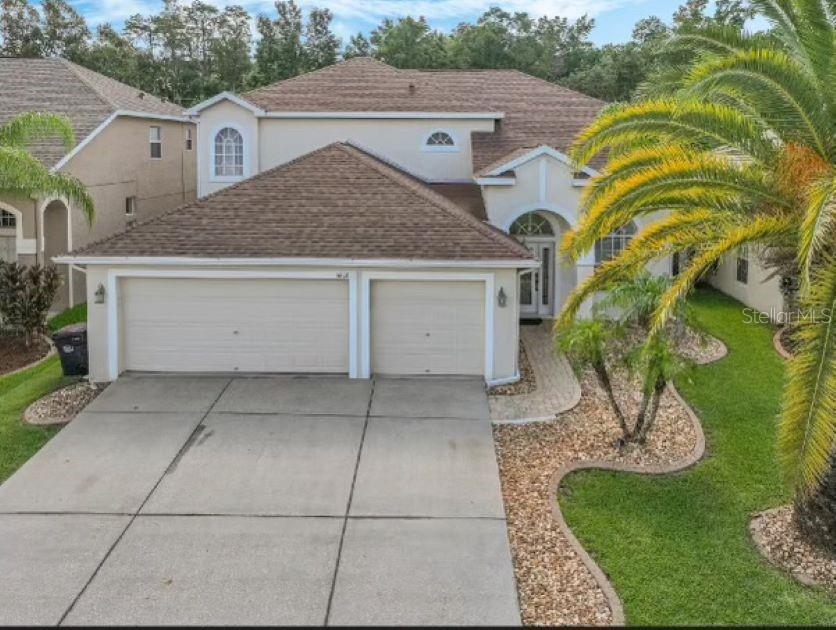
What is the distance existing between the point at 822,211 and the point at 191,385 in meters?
11.3

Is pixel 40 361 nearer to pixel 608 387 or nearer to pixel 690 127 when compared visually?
pixel 608 387

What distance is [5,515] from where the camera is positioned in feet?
33.1

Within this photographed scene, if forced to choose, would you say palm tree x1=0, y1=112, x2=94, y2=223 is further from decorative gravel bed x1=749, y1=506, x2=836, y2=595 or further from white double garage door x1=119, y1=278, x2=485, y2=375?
decorative gravel bed x1=749, y1=506, x2=836, y2=595

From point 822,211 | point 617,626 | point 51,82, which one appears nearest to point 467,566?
point 617,626

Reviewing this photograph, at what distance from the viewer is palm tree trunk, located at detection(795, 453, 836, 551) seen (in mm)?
9125

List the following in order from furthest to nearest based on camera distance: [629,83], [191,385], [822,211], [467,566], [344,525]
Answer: [629,83] < [191,385] < [344,525] < [467,566] < [822,211]

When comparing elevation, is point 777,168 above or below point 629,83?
below

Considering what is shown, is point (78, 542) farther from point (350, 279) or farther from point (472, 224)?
point (472, 224)

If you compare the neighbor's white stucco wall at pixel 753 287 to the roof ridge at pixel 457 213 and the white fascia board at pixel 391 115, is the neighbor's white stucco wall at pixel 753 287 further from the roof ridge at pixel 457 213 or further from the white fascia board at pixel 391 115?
the white fascia board at pixel 391 115

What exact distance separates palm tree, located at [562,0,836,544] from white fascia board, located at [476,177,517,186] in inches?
343

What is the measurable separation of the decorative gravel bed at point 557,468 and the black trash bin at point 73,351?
8348 millimetres

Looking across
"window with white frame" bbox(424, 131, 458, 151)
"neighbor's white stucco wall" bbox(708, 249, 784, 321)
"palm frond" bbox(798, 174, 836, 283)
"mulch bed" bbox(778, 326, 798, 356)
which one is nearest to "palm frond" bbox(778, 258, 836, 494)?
"palm frond" bbox(798, 174, 836, 283)

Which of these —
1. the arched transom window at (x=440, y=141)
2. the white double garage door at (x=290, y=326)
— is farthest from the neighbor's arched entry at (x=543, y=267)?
the white double garage door at (x=290, y=326)

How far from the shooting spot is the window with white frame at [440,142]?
24.4m
